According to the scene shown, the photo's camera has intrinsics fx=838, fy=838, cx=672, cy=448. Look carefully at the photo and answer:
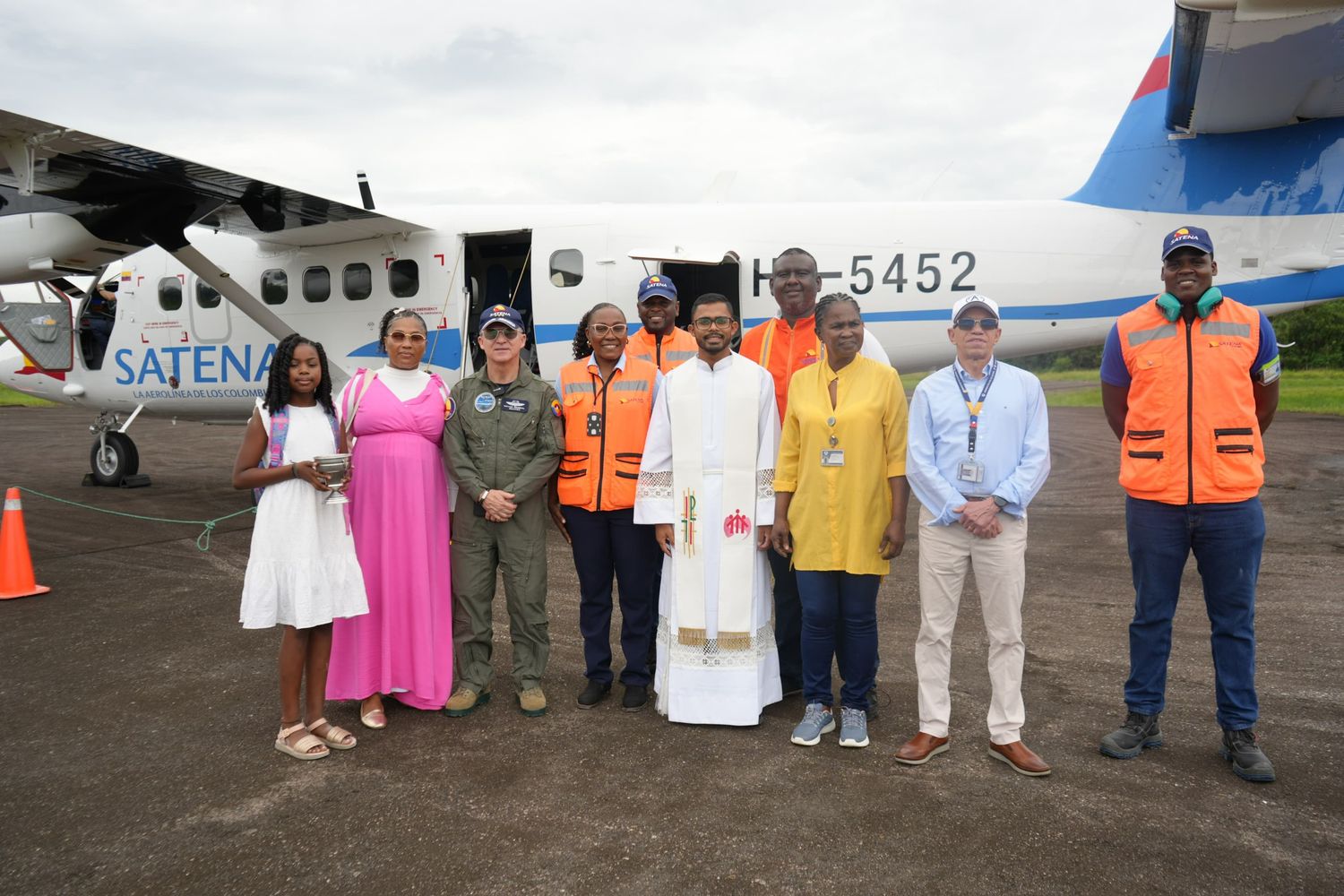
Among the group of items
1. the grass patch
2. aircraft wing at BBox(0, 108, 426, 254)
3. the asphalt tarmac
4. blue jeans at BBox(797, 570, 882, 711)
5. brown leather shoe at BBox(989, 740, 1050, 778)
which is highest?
aircraft wing at BBox(0, 108, 426, 254)

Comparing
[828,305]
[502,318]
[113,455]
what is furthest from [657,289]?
[113,455]

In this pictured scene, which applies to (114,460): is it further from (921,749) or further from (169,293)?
(921,749)

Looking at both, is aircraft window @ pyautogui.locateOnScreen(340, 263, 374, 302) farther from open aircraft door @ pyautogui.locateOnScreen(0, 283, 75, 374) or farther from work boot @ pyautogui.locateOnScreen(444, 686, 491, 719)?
work boot @ pyautogui.locateOnScreen(444, 686, 491, 719)

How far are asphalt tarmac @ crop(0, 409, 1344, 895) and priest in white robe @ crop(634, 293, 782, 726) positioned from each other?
258mm

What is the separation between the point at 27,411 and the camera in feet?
92.1

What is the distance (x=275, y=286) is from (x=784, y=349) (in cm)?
765

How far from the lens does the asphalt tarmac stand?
109 inches

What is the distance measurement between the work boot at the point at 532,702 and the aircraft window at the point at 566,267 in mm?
5526

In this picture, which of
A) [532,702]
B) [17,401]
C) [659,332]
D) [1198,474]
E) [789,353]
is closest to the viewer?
[1198,474]

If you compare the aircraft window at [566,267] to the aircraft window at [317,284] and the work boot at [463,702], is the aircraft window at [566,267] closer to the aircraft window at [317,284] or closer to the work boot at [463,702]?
the aircraft window at [317,284]

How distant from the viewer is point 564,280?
8.88 meters

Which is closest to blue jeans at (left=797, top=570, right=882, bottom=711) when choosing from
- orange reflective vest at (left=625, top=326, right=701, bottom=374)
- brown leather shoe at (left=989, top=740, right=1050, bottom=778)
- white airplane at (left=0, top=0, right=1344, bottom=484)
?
brown leather shoe at (left=989, top=740, right=1050, bottom=778)

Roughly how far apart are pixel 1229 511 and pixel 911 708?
1.66 meters

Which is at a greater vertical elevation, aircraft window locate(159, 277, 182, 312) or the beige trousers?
aircraft window locate(159, 277, 182, 312)
